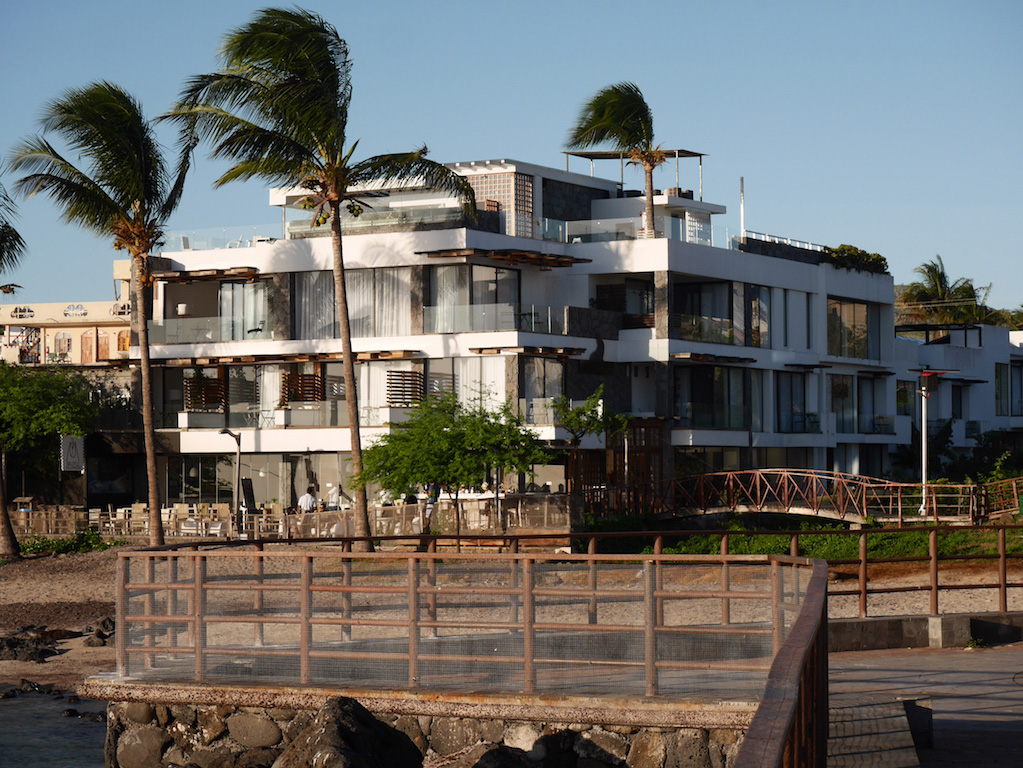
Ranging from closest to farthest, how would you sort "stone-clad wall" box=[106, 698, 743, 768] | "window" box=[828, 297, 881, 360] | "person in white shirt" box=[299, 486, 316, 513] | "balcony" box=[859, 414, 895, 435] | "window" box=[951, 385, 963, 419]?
"stone-clad wall" box=[106, 698, 743, 768], "person in white shirt" box=[299, 486, 316, 513], "window" box=[828, 297, 881, 360], "balcony" box=[859, 414, 895, 435], "window" box=[951, 385, 963, 419]

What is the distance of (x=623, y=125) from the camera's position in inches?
2095

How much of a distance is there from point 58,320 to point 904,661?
79.9m

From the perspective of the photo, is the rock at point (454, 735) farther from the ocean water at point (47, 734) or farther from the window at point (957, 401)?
the window at point (957, 401)

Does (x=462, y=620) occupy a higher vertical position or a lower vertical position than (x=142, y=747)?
higher

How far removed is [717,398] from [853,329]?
1021 cm

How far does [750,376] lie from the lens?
53.5 metres

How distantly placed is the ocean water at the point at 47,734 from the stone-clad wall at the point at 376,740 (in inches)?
280

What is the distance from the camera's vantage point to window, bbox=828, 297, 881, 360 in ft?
191

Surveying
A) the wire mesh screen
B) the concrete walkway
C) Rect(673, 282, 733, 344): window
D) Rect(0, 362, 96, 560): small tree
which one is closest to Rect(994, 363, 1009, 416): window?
Rect(673, 282, 733, 344): window

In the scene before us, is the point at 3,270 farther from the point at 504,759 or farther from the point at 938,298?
the point at 938,298

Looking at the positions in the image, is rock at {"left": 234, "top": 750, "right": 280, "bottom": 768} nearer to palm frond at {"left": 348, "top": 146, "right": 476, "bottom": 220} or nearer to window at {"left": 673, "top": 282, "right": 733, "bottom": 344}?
palm frond at {"left": 348, "top": 146, "right": 476, "bottom": 220}

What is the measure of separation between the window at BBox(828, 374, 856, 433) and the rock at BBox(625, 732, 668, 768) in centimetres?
4722

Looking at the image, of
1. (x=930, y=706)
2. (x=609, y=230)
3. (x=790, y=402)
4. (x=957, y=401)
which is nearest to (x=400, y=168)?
(x=609, y=230)

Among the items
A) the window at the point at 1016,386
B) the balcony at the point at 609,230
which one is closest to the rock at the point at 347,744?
the balcony at the point at 609,230
